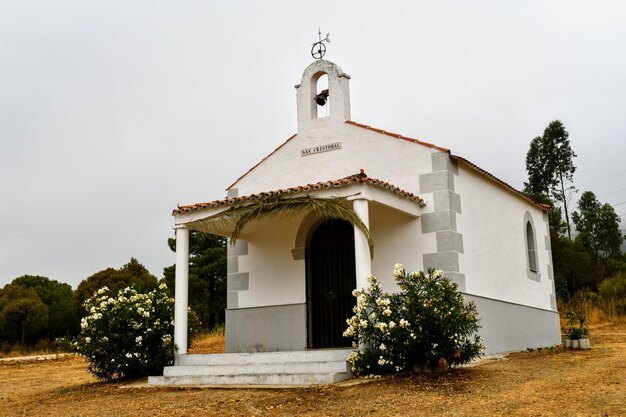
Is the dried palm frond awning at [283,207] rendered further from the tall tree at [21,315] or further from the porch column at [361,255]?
the tall tree at [21,315]

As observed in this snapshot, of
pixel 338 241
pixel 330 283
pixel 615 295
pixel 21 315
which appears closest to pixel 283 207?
pixel 338 241

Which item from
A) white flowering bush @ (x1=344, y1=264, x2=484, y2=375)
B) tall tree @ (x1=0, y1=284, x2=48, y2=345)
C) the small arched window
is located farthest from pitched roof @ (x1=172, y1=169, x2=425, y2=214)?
tall tree @ (x1=0, y1=284, x2=48, y2=345)

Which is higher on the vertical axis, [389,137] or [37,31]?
[37,31]

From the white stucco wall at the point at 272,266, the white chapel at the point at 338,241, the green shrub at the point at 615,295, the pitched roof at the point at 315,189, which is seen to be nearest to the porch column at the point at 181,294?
the white chapel at the point at 338,241

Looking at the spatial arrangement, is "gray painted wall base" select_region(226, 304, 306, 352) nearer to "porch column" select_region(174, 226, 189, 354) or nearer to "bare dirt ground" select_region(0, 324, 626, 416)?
"porch column" select_region(174, 226, 189, 354)

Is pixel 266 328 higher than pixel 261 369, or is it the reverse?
pixel 266 328

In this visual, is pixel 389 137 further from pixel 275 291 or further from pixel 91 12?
pixel 91 12

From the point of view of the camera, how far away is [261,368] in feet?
34.9

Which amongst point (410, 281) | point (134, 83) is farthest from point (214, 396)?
point (134, 83)

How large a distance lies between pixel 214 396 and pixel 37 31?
8146 millimetres

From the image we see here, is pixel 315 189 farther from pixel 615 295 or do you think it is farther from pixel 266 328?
pixel 615 295

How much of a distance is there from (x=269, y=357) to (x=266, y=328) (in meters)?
2.29

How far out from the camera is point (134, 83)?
16.9 metres

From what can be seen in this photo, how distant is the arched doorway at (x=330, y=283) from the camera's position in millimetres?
12672
